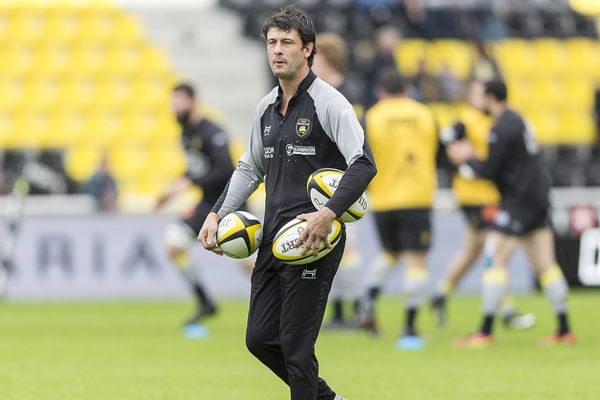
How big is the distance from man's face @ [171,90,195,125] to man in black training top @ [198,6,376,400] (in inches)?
229

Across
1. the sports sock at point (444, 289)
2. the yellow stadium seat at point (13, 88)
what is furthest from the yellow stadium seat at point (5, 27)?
the sports sock at point (444, 289)

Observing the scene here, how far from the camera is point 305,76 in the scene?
20.2ft

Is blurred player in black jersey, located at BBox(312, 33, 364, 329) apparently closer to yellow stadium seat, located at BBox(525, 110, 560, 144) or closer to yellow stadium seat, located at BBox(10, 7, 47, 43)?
yellow stadium seat, located at BBox(525, 110, 560, 144)

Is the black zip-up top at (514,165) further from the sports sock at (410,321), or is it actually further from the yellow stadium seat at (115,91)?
the yellow stadium seat at (115,91)

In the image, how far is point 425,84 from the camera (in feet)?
67.1

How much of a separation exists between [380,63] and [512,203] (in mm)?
8485

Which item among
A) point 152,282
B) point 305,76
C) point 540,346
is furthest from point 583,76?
point 305,76

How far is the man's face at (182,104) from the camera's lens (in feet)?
39.5

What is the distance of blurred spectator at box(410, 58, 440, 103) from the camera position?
2003cm

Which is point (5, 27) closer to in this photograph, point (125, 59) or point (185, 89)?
point (125, 59)

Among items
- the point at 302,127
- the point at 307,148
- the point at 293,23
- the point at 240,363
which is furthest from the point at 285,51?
the point at 240,363

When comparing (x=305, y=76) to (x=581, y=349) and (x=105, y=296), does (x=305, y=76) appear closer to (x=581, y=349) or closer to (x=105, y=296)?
(x=581, y=349)

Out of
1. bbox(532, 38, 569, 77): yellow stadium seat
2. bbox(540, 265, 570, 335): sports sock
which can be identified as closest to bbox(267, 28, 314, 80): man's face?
bbox(540, 265, 570, 335): sports sock

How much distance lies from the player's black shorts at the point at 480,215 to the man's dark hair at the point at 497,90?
7.61 feet
